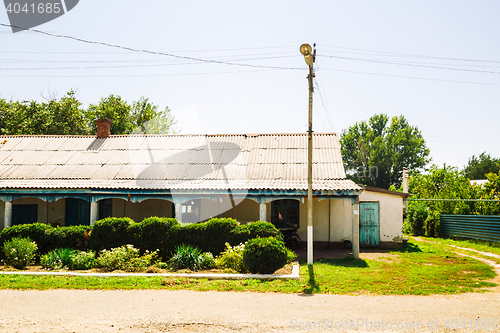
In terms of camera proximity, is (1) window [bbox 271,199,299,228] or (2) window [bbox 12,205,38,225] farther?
(2) window [bbox 12,205,38,225]

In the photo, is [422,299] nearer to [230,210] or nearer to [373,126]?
[230,210]

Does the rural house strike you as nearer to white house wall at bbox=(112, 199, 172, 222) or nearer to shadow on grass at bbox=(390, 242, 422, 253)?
white house wall at bbox=(112, 199, 172, 222)

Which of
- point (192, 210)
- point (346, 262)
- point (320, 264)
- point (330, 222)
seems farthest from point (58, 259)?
point (330, 222)

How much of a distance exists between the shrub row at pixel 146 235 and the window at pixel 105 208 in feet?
17.2

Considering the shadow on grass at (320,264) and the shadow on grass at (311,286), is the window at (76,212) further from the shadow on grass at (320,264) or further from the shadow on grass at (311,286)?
the shadow on grass at (311,286)

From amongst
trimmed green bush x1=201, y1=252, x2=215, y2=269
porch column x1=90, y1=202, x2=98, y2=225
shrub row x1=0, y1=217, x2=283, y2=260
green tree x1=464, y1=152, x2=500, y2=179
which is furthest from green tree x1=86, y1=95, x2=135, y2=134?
green tree x1=464, y1=152, x2=500, y2=179

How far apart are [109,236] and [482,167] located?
63699 mm

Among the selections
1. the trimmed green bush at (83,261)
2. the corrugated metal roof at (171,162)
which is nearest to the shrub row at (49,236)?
the trimmed green bush at (83,261)

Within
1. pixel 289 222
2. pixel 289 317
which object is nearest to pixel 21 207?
→ pixel 289 222

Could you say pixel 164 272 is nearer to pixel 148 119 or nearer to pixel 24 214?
pixel 24 214

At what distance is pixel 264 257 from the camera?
10.3 m

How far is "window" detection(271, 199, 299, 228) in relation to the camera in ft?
55.7

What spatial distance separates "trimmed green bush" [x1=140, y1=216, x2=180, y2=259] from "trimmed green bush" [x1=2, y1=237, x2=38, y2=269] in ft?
10.8

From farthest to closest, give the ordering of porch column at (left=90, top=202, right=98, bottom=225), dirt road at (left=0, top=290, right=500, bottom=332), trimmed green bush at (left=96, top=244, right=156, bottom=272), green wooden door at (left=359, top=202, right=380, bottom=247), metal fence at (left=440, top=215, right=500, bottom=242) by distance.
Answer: metal fence at (left=440, top=215, right=500, bottom=242), green wooden door at (left=359, top=202, right=380, bottom=247), porch column at (left=90, top=202, right=98, bottom=225), trimmed green bush at (left=96, top=244, right=156, bottom=272), dirt road at (left=0, top=290, right=500, bottom=332)
